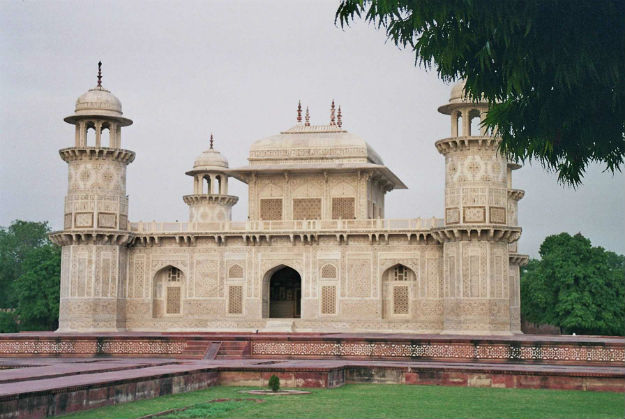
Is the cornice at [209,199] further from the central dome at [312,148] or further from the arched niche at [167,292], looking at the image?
the arched niche at [167,292]

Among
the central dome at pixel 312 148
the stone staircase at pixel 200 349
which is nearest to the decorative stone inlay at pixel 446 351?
the stone staircase at pixel 200 349

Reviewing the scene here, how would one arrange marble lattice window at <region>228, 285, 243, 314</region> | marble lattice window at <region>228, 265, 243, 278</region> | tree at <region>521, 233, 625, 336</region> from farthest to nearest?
tree at <region>521, 233, 625, 336</region> < marble lattice window at <region>228, 265, 243, 278</region> < marble lattice window at <region>228, 285, 243, 314</region>

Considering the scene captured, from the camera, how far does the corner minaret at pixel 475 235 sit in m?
31.4

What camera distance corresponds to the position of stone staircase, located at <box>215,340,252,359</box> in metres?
23.9

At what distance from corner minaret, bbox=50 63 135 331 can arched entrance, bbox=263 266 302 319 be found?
6354 millimetres

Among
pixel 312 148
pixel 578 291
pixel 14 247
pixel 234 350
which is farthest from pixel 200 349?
pixel 14 247

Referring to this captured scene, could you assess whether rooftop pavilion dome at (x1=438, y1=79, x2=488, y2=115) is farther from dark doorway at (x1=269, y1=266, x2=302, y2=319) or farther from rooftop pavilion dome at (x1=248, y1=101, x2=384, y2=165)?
dark doorway at (x1=269, y1=266, x2=302, y2=319)

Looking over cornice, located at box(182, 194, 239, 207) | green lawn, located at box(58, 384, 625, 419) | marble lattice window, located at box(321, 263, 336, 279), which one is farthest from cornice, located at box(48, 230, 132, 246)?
green lawn, located at box(58, 384, 625, 419)

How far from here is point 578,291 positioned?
146 feet

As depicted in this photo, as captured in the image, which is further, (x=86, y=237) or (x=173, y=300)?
(x=173, y=300)

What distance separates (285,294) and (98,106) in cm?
1063

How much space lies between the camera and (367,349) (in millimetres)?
23125

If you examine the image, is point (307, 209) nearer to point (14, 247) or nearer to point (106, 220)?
point (106, 220)

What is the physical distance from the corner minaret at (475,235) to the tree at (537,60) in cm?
1804
